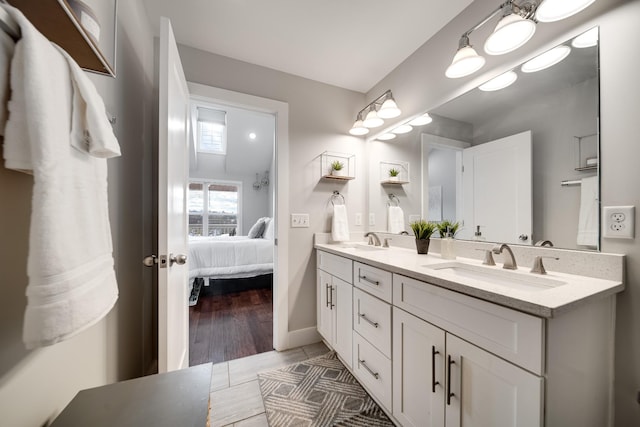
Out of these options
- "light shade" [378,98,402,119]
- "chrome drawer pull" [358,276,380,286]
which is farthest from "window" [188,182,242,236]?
"chrome drawer pull" [358,276,380,286]

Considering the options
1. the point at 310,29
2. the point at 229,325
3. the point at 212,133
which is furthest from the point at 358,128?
the point at 212,133

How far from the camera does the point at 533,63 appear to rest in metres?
1.12

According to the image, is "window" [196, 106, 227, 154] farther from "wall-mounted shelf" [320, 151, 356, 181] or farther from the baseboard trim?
the baseboard trim

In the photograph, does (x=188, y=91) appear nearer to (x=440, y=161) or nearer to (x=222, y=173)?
(x=440, y=161)

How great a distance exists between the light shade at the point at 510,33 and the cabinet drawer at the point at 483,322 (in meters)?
1.14

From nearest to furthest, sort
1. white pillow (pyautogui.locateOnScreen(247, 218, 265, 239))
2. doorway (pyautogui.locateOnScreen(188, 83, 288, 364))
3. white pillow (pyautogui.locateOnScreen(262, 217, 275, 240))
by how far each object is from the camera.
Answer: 1. doorway (pyautogui.locateOnScreen(188, 83, 288, 364))
2. white pillow (pyautogui.locateOnScreen(262, 217, 275, 240))
3. white pillow (pyautogui.locateOnScreen(247, 218, 265, 239))

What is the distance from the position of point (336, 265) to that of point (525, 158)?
4.06 feet

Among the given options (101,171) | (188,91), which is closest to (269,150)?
(188,91)

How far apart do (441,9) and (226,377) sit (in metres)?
2.74

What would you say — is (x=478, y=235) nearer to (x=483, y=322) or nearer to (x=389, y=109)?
(x=483, y=322)

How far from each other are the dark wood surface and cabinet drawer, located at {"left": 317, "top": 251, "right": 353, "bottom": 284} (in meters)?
0.99

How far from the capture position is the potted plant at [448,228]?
58.1 inches

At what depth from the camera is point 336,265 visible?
1.69 meters

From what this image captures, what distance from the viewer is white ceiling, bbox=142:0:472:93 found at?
4.56ft
